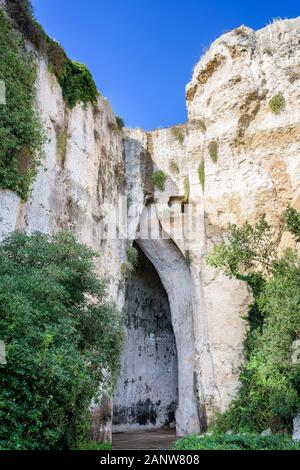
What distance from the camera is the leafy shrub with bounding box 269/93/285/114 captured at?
689 inches

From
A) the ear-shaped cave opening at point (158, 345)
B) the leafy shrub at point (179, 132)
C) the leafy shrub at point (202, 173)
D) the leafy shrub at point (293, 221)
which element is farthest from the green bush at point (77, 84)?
the leafy shrub at point (293, 221)

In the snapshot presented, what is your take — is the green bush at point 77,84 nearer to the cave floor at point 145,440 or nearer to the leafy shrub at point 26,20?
the leafy shrub at point 26,20

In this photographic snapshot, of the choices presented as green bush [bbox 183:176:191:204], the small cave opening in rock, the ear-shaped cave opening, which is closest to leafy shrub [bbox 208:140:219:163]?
green bush [bbox 183:176:191:204]

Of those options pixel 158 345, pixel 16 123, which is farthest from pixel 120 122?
pixel 158 345

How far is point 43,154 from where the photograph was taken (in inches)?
560

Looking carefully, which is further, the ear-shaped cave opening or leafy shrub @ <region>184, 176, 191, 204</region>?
leafy shrub @ <region>184, 176, 191, 204</region>

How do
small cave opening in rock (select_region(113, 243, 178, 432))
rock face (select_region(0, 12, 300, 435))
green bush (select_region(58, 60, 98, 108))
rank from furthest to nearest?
small cave opening in rock (select_region(113, 243, 178, 432)) < green bush (select_region(58, 60, 98, 108)) < rock face (select_region(0, 12, 300, 435))

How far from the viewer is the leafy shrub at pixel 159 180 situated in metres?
20.7

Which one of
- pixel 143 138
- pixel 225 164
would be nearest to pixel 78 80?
pixel 143 138

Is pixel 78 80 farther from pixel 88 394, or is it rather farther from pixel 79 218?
pixel 88 394

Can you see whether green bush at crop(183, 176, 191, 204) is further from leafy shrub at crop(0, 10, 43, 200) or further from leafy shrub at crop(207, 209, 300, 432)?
leafy shrub at crop(0, 10, 43, 200)

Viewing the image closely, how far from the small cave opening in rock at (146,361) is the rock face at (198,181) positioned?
975mm

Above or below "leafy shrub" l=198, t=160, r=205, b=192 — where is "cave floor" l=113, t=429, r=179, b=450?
below

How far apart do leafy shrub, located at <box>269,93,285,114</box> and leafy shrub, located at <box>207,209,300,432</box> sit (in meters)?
5.66
